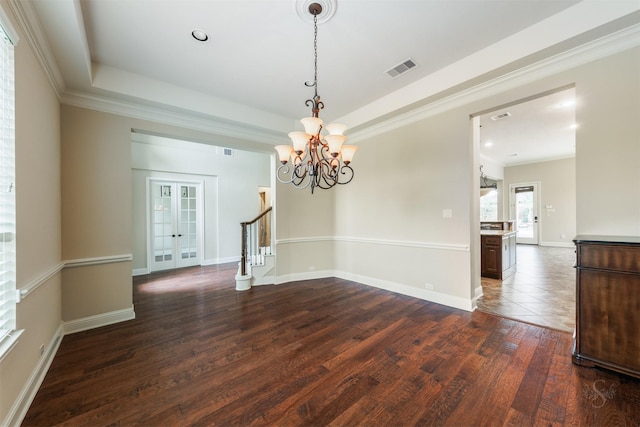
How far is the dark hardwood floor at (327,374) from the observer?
158 centimetres

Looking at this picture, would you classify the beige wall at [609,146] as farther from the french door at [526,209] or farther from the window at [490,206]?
the french door at [526,209]

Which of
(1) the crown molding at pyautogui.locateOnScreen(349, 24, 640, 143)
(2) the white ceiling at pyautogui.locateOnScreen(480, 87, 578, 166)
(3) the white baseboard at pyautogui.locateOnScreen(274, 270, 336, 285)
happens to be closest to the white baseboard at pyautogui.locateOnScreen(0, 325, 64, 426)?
(3) the white baseboard at pyautogui.locateOnScreen(274, 270, 336, 285)

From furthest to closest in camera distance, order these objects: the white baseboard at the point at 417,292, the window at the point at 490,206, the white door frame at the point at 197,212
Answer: the window at the point at 490,206, the white door frame at the point at 197,212, the white baseboard at the point at 417,292

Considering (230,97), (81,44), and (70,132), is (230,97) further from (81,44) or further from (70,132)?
(70,132)

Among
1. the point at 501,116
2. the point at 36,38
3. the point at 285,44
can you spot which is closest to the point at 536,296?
the point at 501,116

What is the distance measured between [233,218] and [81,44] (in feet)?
16.6

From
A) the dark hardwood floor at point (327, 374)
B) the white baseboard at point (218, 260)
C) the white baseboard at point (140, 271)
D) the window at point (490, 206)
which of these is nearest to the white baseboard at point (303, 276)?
the dark hardwood floor at point (327, 374)

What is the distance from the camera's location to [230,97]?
12.1 ft

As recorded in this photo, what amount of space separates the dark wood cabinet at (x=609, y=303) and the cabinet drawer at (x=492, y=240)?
9.13 feet

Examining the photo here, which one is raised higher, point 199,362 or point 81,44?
point 81,44

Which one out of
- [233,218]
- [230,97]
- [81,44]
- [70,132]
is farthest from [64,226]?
[233,218]

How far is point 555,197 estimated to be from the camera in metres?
8.46

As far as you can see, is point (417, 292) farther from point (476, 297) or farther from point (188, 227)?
point (188, 227)

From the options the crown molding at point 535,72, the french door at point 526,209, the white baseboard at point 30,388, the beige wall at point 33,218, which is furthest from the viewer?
the french door at point 526,209
